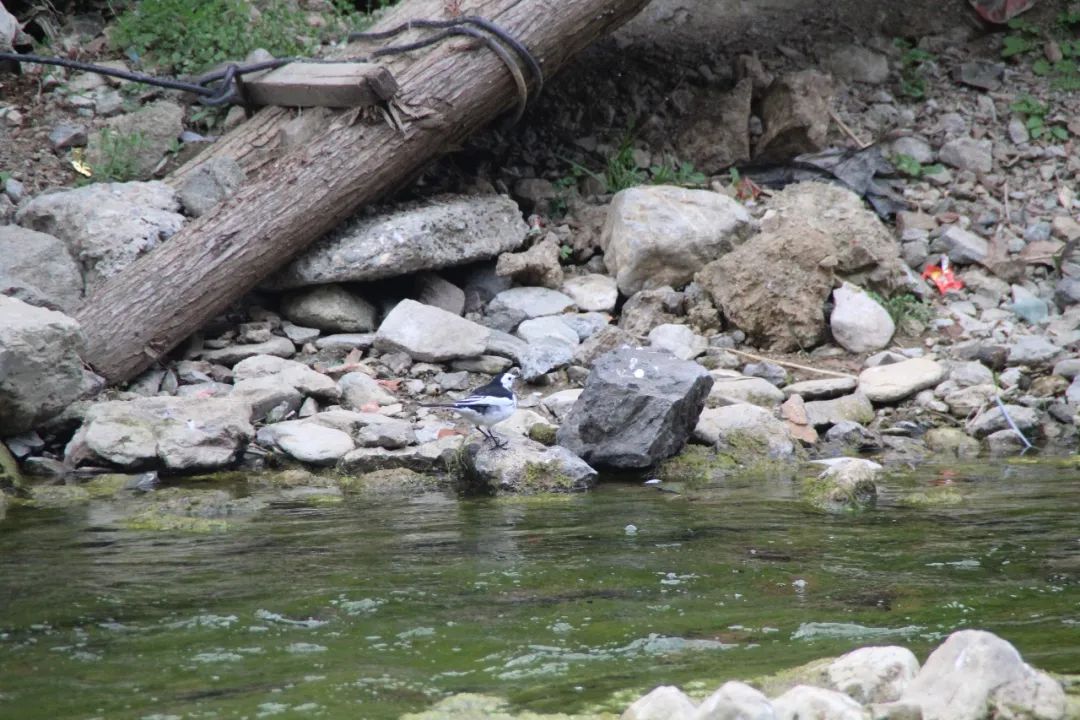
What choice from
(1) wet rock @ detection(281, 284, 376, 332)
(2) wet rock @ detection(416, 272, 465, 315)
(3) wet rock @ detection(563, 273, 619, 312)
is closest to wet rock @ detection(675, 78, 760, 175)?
(3) wet rock @ detection(563, 273, 619, 312)

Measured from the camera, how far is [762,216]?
9805 mm

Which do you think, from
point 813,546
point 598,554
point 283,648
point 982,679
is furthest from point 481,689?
point 813,546

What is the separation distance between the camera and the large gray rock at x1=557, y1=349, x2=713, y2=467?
6828 mm

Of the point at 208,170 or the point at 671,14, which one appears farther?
the point at 671,14

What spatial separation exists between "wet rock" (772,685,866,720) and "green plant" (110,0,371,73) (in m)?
8.42

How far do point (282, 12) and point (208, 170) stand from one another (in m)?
2.70

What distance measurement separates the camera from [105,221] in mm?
8273

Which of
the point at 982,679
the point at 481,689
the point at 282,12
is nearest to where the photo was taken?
the point at 982,679

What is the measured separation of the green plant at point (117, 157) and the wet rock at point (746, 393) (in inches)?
184

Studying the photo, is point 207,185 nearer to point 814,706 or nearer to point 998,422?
point 998,422

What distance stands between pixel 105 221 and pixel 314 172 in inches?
56.7

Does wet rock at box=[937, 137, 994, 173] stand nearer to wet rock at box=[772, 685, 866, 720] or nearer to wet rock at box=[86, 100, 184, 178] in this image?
wet rock at box=[86, 100, 184, 178]

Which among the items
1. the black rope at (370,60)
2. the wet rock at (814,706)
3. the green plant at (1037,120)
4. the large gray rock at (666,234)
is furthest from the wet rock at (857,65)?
the wet rock at (814,706)

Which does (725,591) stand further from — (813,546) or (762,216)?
(762,216)
